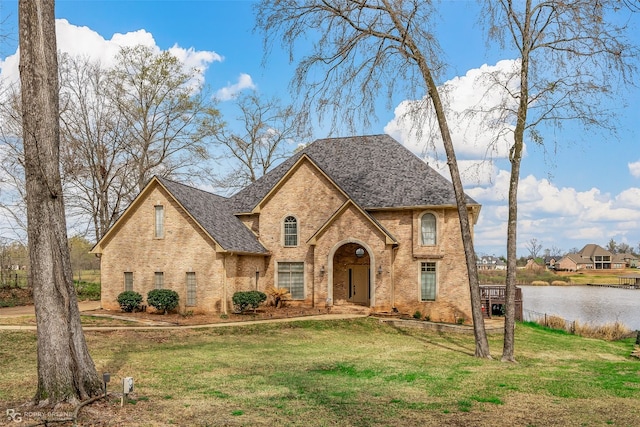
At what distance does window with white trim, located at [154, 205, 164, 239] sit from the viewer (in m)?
24.4

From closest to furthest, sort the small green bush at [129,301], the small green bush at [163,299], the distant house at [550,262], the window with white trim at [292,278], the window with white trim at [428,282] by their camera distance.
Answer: the small green bush at [163,299] → the small green bush at [129,301] → the window with white trim at [428,282] → the window with white trim at [292,278] → the distant house at [550,262]

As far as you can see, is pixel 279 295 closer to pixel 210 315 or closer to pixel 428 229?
pixel 210 315

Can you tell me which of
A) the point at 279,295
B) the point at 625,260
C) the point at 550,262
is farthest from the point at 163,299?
the point at 625,260

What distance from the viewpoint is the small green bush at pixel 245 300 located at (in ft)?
76.4

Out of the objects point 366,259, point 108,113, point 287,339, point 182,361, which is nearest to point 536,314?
point 366,259

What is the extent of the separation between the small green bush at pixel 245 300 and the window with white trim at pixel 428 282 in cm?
772

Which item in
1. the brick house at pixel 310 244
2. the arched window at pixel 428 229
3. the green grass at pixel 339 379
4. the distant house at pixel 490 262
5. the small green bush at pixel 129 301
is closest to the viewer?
the green grass at pixel 339 379

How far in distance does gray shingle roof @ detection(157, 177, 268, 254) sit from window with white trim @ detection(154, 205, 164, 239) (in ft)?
A: 3.81

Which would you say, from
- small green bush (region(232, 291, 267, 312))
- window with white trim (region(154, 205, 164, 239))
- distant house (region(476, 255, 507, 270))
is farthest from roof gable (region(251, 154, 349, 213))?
distant house (region(476, 255, 507, 270))

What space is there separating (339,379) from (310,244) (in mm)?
14301

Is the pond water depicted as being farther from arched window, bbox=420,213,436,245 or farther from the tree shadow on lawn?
the tree shadow on lawn

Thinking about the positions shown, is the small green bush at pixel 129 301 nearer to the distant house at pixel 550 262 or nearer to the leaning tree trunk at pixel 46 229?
the leaning tree trunk at pixel 46 229

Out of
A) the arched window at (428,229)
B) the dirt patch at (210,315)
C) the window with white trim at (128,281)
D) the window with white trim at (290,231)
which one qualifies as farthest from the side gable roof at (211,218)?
the arched window at (428,229)

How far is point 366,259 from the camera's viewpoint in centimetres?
2650
